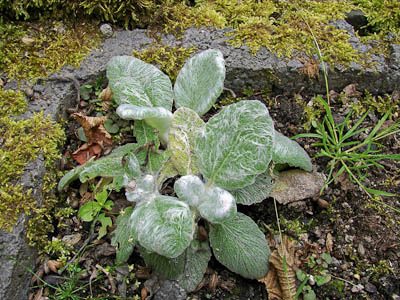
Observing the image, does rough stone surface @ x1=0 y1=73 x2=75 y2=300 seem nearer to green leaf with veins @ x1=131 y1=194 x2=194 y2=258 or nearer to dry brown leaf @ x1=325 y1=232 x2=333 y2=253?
green leaf with veins @ x1=131 y1=194 x2=194 y2=258

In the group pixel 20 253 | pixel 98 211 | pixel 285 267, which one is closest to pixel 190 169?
pixel 98 211

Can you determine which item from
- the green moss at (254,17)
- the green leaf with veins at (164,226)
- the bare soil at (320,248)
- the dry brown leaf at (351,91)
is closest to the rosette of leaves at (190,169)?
the green leaf with veins at (164,226)

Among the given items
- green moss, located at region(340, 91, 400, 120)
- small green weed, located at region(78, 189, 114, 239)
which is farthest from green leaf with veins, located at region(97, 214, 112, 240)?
green moss, located at region(340, 91, 400, 120)

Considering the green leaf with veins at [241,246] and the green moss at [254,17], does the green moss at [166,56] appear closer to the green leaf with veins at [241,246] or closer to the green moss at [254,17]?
the green moss at [254,17]

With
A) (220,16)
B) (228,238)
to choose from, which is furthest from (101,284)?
(220,16)

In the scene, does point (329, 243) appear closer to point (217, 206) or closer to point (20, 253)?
point (217, 206)

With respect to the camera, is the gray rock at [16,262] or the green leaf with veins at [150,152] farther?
the green leaf with veins at [150,152]
